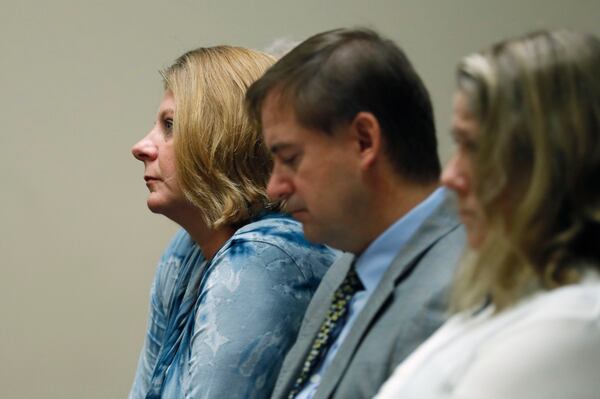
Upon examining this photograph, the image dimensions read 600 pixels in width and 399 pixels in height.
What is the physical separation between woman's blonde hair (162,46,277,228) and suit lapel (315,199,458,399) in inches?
26.7

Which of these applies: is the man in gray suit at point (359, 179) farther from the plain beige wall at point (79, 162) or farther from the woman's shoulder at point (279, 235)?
the plain beige wall at point (79, 162)

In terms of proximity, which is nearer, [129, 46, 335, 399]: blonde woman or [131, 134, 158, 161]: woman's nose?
[129, 46, 335, 399]: blonde woman

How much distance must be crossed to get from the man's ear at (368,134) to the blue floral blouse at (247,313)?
507mm

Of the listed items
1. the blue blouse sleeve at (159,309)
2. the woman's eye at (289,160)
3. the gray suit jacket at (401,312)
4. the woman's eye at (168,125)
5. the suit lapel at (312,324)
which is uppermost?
the woman's eye at (289,160)

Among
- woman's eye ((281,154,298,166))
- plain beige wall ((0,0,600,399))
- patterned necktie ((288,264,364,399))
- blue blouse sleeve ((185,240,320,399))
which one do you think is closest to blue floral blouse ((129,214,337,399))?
blue blouse sleeve ((185,240,320,399))

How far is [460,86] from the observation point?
1.22m

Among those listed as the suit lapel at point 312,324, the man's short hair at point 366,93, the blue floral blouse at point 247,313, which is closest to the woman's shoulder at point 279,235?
the blue floral blouse at point 247,313

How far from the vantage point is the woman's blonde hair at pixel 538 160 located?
110 cm

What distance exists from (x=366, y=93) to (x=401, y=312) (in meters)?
0.31

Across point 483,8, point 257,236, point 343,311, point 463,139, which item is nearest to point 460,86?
point 463,139

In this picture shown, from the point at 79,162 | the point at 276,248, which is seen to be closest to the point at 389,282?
the point at 276,248

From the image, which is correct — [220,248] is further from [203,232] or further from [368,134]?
[368,134]

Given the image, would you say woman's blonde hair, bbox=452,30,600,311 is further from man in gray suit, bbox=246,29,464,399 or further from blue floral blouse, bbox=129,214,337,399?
blue floral blouse, bbox=129,214,337,399

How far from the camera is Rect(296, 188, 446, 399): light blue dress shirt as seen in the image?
1.57 m
